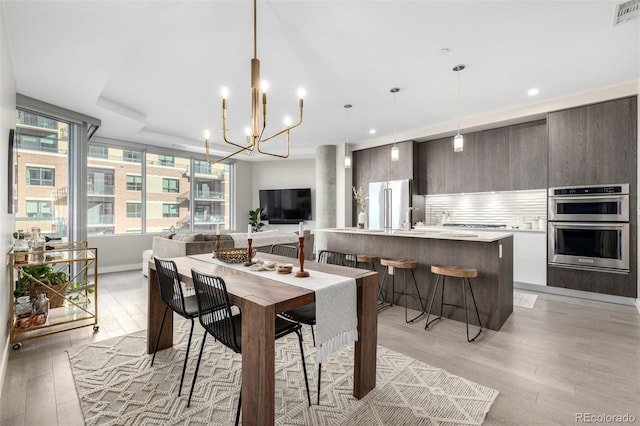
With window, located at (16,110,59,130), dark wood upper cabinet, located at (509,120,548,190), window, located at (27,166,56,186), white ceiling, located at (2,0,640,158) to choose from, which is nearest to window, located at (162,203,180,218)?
white ceiling, located at (2,0,640,158)

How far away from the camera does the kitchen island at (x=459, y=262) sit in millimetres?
3176

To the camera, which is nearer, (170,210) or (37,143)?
(37,143)

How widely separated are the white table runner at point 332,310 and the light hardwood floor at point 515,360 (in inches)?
37.5

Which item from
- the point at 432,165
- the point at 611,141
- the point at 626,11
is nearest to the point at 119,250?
the point at 432,165

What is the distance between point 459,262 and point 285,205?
5536 mm

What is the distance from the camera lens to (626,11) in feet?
8.02

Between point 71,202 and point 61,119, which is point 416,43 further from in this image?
point 71,202

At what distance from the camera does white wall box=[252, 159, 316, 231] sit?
8312mm

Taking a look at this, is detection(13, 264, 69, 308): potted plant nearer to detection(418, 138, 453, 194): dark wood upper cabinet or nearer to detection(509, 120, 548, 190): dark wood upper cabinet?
detection(418, 138, 453, 194): dark wood upper cabinet

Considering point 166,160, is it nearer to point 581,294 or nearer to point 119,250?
point 119,250

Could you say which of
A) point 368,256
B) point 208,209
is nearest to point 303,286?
point 368,256

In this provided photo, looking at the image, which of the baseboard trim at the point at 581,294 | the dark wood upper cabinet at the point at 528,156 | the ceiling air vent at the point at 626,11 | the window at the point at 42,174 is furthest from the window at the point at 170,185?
the ceiling air vent at the point at 626,11

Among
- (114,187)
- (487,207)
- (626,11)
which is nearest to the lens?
(626,11)

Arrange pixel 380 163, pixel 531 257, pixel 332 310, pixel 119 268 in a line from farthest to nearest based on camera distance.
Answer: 1. pixel 380 163
2. pixel 119 268
3. pixel 531 257
4. pixel 332 310
